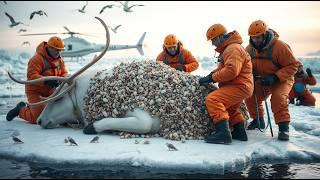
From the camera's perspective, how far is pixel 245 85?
5.90 meters

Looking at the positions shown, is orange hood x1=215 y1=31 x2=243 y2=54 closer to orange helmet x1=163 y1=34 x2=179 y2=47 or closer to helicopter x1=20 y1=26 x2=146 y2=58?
orange helmet x1=163 y1=34 x2=179 y2=47

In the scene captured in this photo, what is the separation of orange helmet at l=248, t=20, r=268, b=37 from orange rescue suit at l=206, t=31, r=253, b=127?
335mm

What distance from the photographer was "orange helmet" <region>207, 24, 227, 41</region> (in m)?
6.06

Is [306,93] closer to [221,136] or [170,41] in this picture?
[170,41]

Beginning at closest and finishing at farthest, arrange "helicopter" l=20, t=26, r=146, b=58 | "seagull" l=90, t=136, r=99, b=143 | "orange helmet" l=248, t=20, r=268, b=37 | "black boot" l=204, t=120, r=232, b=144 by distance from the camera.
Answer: "seagull" l=90, t=136, r=99, b=143
"black boot" l=204, t=120, r=232, b=144
"orange helmet" l=248, t=20, r=268, b=37
"helicopter" l=20, t=26, r=146, b=58

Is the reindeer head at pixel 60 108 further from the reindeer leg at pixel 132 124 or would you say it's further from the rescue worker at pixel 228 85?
the rescue worker at pixel 228 85

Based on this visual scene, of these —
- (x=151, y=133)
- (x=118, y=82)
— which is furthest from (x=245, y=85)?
(x=118, y=82)

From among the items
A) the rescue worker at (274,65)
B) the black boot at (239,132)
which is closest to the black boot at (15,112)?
the black boot at (239,132)

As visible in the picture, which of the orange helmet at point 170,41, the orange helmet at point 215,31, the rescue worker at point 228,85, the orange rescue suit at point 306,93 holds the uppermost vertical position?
the orange helmet at point 215,31

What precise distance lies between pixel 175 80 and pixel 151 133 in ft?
3.08

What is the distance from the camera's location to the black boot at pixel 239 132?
5891 mm

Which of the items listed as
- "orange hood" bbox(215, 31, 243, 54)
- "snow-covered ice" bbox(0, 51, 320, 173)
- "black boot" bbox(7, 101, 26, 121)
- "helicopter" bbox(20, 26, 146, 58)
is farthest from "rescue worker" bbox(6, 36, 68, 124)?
"helicopter" bbox(20, 26, 146, 58)

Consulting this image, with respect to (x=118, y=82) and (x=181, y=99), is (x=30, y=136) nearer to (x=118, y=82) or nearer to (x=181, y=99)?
(x=118, y=82)

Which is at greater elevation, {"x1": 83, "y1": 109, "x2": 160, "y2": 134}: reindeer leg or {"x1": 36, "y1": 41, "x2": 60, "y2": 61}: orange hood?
{"x1": 36, "y1": 41, "x2": 60, "y2": 61}: orange hood
